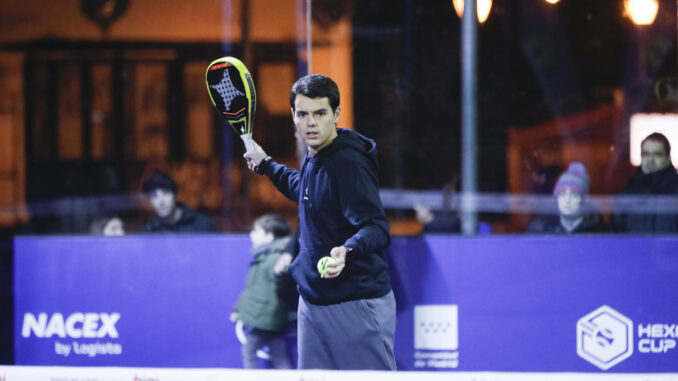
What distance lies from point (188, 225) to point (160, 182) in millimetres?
363

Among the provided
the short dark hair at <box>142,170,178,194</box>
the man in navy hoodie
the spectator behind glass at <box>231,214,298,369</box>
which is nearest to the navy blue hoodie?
the man in navy hoodie

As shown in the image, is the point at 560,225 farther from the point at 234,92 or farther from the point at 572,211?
the point at 234,92

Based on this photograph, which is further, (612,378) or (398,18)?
(398,18)

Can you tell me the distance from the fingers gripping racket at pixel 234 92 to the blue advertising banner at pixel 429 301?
4.79ft

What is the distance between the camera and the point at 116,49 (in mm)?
6086

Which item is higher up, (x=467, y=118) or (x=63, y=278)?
(x=467, y=118)

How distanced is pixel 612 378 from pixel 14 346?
4.06 meters

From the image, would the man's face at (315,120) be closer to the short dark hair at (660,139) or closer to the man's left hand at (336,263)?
the man's left hand at (336,263)

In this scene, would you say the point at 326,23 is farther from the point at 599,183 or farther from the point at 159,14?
the point at 599,183

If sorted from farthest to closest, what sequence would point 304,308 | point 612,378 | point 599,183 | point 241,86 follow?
point 599,183, point 241,86, point 304,308, point 612,378

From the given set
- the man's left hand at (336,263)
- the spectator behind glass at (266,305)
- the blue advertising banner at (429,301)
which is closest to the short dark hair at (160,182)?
the blue advertising banner at (429,301)

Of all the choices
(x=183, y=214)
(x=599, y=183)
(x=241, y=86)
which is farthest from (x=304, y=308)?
(x=599, y=183)

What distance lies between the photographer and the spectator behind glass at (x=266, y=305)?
18.5ft

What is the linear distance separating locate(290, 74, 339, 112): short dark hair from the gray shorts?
0.89 m
